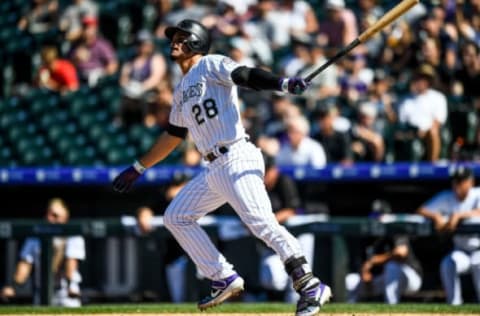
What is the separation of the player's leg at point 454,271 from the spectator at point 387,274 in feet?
0.98

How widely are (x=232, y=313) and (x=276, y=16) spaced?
5.43m

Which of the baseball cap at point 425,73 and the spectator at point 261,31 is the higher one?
the spectator at point 261,31

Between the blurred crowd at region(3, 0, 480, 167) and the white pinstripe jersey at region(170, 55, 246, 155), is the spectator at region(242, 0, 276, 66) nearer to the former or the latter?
the blurred crowd at region(3, 0, 480, 167)

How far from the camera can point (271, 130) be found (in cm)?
1176

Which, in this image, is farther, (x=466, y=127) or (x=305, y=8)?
(x=305, y=8)

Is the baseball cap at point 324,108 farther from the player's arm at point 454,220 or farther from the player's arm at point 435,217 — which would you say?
the player's arm at point 454,220

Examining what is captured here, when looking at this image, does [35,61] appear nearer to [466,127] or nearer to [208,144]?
[466,127]

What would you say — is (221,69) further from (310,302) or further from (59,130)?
(59,130)

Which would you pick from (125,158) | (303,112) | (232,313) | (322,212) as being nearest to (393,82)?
(303,112)

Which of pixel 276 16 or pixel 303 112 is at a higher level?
pixel 276 16

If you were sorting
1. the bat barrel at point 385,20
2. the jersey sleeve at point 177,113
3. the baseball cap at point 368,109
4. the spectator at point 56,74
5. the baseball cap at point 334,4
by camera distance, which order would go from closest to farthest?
the bat barrel at point 385,20 → the jersey sleeve at point 177,113 → the baseball cap at point 368,109 → the baseball cap at point 334,4 → the spectator at point 56,74

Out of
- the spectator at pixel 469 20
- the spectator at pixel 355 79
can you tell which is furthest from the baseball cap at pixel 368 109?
the spectator at pixel 469 20

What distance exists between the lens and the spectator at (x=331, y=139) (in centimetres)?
1117

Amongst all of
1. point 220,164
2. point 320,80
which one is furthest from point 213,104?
point 320,80
